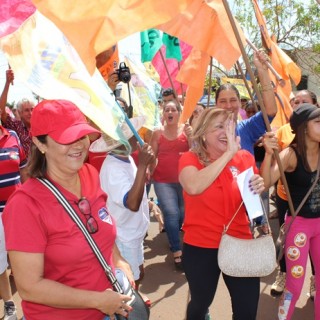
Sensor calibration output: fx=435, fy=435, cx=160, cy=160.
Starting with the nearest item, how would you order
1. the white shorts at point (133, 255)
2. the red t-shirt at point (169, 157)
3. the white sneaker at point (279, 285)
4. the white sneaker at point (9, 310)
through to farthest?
the white shorts at point (133, 255), the white sneaker at point (9, 310), the white sneaker at point (279, 285), the red t-shirt at point (169, 157)

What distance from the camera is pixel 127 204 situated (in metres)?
2.84

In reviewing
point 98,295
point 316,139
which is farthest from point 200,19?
point 98,295

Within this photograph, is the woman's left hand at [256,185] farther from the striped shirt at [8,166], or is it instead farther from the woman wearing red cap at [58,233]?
the striped shirt at [8,166]

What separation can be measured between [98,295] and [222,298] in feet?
8.35

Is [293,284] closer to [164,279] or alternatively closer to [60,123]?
[164,279]

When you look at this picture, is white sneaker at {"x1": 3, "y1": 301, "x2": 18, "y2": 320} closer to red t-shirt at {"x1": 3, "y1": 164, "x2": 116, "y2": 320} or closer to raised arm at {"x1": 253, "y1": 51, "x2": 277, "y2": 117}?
red t-shirt at {"x1": 3, "y1": 164, "x2": 116, "y2": 320}

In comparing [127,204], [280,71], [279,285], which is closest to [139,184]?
[127,204]

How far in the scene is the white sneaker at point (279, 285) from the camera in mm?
4117

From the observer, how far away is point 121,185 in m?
2.96

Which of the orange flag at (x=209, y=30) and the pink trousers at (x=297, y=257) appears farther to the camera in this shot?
the pink trousers at (x=297, y=257)

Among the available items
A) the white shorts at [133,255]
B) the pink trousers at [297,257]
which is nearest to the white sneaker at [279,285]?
the pink trousers at [297,257]

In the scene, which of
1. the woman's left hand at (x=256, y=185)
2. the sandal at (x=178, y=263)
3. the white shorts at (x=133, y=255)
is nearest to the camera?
the woman's left hand at (x=256, y=185)

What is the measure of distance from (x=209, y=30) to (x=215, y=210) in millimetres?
1220

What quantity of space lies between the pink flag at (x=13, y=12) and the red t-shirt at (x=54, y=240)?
187 centimetres
